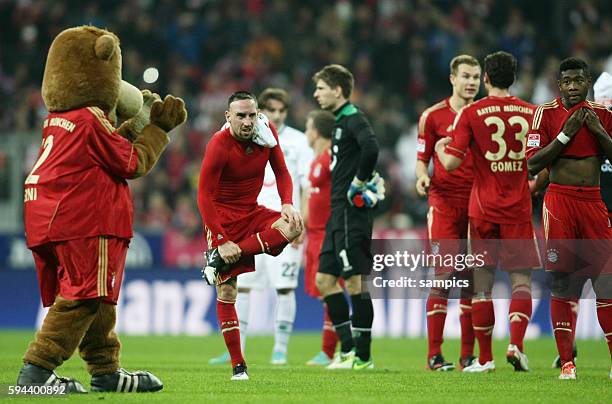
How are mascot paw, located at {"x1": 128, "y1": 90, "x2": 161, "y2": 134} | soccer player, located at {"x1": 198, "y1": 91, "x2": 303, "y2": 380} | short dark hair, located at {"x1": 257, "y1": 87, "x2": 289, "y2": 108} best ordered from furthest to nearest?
short dark hair, located at {"x1": 257, "y1": 87, "x2": 289, "y2": 108} → soccer player, located at {"x1": 198, "y1": 91, "x2": 303, "y2": 380} → mascot paw, located at {"x1": 128, "y1": 90, "x2": 161, "y2": 134}

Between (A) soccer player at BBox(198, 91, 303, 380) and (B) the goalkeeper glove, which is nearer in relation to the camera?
(A) soccer player at BBox(198, 91, 303, 380)

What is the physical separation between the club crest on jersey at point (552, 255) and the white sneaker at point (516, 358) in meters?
1.21

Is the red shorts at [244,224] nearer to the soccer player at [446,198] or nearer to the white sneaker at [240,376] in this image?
the white sneaker at [240,376]

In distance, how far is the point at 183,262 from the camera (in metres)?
17.6

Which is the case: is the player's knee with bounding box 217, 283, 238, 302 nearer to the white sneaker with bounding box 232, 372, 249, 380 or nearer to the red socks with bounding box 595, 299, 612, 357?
the white sneaker with bounding box 232, 372, 249, 380

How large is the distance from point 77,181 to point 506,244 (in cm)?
387

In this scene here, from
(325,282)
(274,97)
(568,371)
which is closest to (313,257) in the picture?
(325,282)

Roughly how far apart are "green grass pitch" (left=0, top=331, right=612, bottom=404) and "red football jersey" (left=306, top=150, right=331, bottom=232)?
152 centimetres

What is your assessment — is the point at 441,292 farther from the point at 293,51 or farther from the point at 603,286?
the point at 293,51

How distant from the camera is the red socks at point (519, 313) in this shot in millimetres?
9180

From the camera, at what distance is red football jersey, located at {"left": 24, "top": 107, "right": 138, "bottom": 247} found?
6.91 metres

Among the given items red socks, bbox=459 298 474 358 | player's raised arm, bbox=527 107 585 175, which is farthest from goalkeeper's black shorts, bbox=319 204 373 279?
player's raised arm, bbox=527 107 585 175

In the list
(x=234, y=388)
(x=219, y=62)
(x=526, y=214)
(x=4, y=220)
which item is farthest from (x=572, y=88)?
(x=219, y=62)

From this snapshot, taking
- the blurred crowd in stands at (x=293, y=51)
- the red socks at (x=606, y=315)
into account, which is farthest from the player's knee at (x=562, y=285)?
the blurred crowd in stands at (x=293, y=51)
